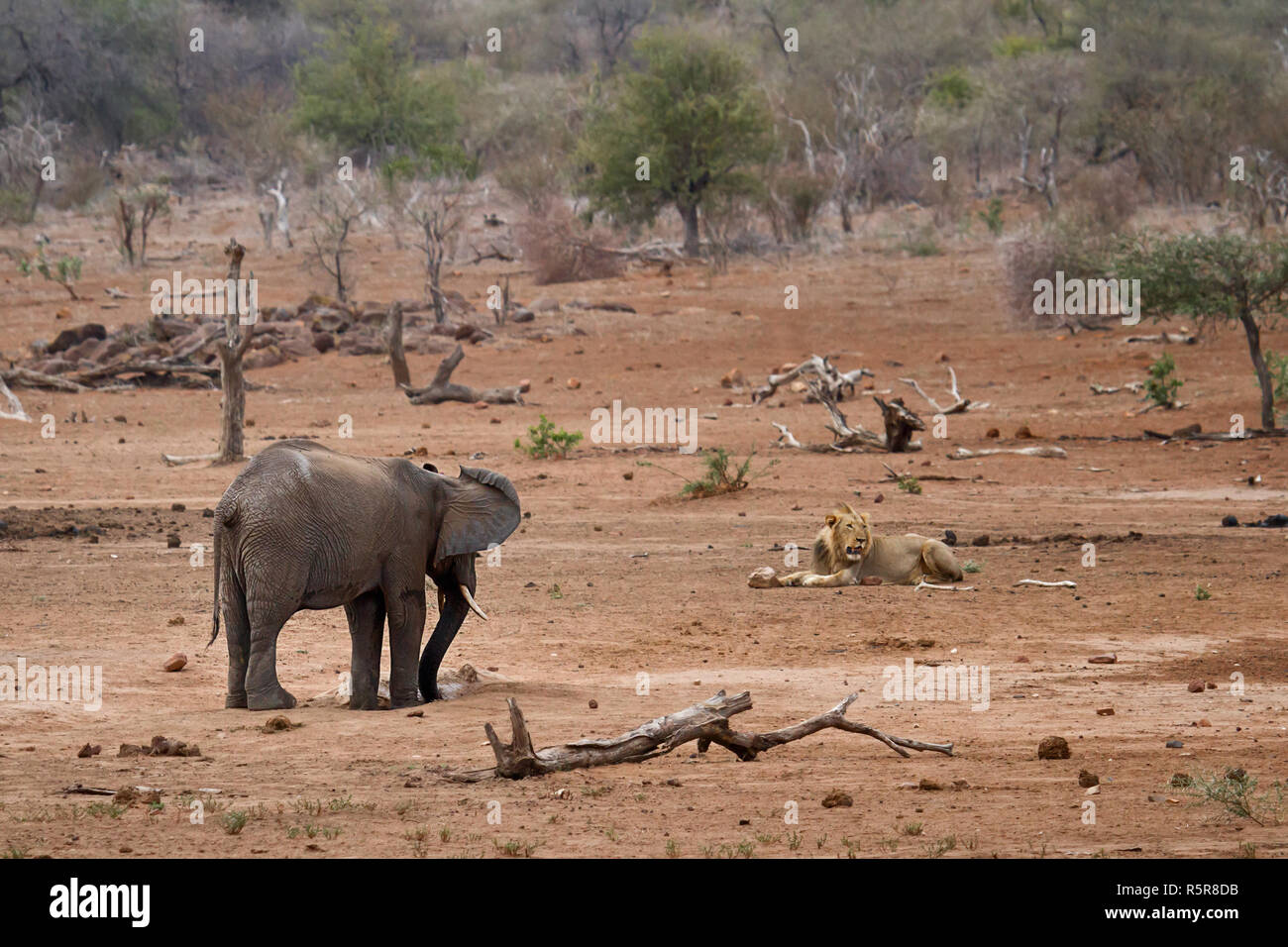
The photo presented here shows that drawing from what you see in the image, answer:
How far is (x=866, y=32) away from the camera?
187ft

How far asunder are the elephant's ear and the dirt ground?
0.84 metres

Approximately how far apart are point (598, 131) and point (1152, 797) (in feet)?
113

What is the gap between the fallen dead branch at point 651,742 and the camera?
255 inches

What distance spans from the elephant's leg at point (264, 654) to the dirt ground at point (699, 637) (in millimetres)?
141

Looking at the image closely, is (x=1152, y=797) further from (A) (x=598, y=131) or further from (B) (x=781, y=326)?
(A) (x=598, y=131)

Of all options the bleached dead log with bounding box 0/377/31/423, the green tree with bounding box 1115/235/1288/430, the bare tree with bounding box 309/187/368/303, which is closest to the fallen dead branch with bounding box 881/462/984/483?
the green tree with bounding box 1115/235/1288/430

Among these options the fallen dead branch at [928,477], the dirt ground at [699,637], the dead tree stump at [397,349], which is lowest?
the dirt ground at [699,637]

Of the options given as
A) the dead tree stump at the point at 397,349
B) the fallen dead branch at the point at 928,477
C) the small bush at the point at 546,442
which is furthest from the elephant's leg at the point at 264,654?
the dead tree stump at the point at 397,349

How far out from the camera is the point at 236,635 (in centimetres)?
818

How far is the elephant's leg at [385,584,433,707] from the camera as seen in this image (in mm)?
8375

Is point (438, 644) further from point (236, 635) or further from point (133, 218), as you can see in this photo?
point (133, 218)

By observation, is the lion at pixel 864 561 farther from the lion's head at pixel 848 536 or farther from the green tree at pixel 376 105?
the green tree at pixel 376 105
